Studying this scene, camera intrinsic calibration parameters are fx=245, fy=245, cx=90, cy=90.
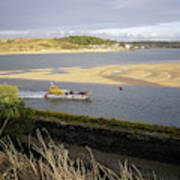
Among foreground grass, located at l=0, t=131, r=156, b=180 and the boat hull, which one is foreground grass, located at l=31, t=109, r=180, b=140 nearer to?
foreground grass, located at l=0, t=131, r=156, b=180

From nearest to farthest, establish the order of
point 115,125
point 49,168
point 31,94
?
point 49,168, point 115,125, point 31,94

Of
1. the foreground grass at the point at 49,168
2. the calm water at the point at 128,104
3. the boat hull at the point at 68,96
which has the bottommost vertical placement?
the calm water at the point at 128,104

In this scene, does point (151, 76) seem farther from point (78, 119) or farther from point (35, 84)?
point (78, 119)

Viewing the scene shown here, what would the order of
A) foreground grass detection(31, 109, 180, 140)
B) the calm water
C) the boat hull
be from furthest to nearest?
the boat hull → the calm water → foreground grass detection(31, 109, 180, 140)

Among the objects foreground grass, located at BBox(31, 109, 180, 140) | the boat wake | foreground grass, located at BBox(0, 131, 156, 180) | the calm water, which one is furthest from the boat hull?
foreground grass, located at BBox(0, 131, 156, 180)

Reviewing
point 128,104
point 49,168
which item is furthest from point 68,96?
point 49,168

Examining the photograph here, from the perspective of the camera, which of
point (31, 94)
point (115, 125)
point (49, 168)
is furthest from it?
point (31, 94)

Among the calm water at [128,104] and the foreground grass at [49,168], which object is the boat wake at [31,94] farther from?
the foreground grass at [49,168]

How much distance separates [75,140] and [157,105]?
17167 millimetres

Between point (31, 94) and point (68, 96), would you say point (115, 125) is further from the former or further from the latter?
point (31, 94)

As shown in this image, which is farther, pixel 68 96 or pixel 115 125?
pixel 68 96

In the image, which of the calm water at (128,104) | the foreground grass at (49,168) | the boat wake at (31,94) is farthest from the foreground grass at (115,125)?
the boat wake at (31,94)

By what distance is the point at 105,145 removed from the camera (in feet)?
55.4

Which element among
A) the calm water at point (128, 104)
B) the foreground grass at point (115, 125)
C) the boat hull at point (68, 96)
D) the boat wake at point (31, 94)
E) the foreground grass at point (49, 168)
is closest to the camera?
the foreground grass at point (49, 168)
